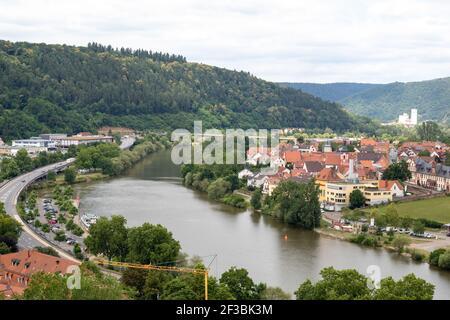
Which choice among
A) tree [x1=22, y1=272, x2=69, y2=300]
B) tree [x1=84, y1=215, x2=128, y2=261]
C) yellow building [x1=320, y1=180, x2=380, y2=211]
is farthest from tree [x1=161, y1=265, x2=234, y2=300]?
yellow building [x1=320, y1=180, x2=380, y2=211]

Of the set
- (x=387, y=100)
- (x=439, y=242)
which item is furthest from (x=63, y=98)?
(x=387, y=100)

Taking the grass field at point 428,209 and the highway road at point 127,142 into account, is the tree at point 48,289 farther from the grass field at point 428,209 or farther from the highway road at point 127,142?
the highway road at point 127,142

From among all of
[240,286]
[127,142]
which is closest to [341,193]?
[240,286]

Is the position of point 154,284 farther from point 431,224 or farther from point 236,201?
point 236,201

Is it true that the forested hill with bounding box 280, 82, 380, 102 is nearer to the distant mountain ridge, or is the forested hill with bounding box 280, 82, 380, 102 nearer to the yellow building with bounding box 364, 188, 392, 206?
the distant mountain ridge

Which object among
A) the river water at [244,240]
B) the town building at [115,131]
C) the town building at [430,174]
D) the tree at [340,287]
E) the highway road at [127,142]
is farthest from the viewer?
the town building at [115,131]

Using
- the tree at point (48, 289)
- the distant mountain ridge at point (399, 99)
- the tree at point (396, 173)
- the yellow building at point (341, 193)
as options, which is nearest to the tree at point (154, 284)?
the tree at point (48, 289)
